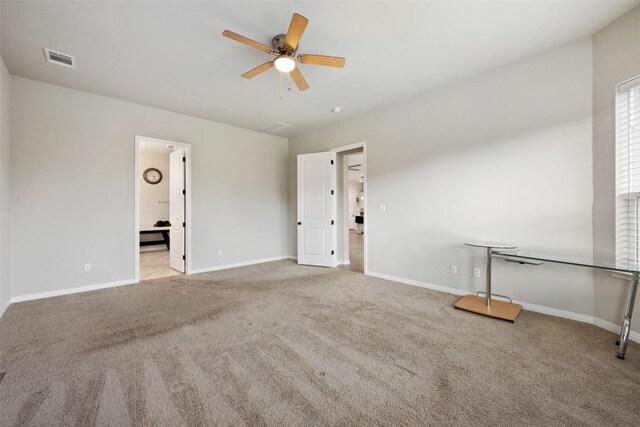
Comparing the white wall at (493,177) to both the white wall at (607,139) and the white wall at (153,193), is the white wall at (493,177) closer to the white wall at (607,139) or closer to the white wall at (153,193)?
the white wall at (607,139)

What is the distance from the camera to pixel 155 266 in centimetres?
532

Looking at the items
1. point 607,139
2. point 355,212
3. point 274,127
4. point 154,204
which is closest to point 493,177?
point 607,139

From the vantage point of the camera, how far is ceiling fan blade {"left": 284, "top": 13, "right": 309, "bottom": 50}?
1.92 m

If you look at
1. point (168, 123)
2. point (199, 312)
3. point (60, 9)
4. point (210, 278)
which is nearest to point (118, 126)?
point (168, 123)

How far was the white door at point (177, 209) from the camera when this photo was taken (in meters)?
4.77

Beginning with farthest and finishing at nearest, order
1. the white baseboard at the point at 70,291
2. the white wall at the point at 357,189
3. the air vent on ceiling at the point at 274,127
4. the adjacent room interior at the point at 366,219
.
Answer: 1. the white wall at the point at 357,189
2. the air vent on ceiling at the point at 274,127
3. the white baseboard at the point at 70,291
4. the adjacent room interior at the point at 366,219

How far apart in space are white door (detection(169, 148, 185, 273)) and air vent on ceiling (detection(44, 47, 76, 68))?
1.91m

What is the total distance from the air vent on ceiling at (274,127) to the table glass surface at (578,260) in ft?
13.6

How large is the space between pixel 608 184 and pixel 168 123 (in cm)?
581

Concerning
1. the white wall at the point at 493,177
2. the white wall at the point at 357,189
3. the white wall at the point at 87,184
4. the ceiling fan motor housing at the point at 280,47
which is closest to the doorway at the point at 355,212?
the white wall at the point at 357,189

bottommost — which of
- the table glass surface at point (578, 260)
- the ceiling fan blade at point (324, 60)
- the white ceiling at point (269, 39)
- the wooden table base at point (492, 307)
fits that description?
the wooden table base at point (492, 307)

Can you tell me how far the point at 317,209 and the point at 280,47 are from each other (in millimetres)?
3262

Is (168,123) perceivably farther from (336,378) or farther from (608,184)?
(608,184)

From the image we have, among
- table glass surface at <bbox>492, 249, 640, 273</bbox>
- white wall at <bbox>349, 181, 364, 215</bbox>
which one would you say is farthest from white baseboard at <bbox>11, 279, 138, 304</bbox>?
white wall at <bbox>349, 181, 364, 215</bbox>
